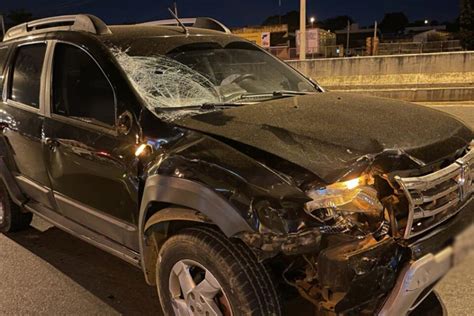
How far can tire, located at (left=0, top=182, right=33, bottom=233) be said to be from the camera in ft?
15.3

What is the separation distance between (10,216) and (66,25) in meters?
2.01

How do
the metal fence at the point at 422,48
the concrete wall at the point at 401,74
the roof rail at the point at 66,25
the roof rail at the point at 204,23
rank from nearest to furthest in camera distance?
the roof rail at the point at 66,25, the roof rail at the point at 204,23, the concrete wall at the point at 401,74, the metal fence at the point at 422,48

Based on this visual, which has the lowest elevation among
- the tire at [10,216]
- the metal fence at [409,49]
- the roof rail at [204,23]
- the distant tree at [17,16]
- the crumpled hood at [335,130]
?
the metal fence at [409,49]

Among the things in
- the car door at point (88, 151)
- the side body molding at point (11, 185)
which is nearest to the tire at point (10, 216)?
the side body molding at point (11, 185)

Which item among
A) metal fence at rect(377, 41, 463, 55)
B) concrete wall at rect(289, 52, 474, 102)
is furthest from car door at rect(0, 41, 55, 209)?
metal fence at rect(377, 41, 463, 55)

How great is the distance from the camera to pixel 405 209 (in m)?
2.31

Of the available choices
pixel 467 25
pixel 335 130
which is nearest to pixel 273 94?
pixel 335 130

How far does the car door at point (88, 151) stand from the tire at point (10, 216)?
3.92ft

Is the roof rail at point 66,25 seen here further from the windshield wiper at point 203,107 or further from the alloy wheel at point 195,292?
the alloy wheel at point 195,292

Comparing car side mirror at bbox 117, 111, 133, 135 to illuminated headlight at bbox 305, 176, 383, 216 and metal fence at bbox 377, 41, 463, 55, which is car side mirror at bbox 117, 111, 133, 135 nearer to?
illuminated headlight at bbox 305, 176, 383, 216

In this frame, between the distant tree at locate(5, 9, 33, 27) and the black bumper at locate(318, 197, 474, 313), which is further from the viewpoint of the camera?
the distant tree at locate(5, 9, 33, 27)

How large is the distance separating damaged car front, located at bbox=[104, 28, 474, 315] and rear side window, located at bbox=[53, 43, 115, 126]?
0.27m

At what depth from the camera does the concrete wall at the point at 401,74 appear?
1353cm

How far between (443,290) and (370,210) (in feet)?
4.69
